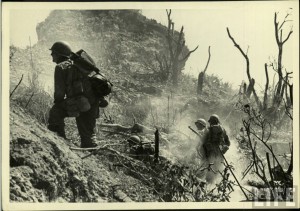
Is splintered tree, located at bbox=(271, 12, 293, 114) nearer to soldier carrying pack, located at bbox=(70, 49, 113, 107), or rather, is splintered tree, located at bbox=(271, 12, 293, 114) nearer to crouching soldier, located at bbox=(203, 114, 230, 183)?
crouching soldier, located at bbox=(203, 114, 230, 183)

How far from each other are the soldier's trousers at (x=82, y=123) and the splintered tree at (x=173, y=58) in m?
0.92

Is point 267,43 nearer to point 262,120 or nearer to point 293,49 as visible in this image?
point 293,49

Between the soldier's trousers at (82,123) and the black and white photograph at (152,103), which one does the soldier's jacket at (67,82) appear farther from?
the soldier's trousers at (82,123)

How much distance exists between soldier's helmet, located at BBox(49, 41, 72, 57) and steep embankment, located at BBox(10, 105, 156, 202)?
2.61 feet

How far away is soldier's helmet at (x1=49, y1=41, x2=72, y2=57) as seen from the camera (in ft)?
19.0

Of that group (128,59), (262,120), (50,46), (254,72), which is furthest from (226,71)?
(50,46)

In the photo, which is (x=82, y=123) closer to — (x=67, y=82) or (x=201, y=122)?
(x=67, y=82)

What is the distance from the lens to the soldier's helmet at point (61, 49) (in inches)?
228

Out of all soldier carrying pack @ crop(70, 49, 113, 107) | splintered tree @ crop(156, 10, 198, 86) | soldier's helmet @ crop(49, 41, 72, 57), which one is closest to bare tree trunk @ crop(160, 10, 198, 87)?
splintered tree @ crop(156, 10, 198, 86)

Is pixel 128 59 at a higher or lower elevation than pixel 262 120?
higher

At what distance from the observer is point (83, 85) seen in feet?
19.0

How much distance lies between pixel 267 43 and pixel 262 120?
908mm

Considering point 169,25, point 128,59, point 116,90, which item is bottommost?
point 116,90

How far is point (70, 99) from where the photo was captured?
5.76 metres
